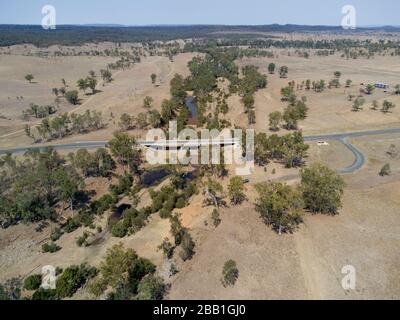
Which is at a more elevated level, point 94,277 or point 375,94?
point 375,94

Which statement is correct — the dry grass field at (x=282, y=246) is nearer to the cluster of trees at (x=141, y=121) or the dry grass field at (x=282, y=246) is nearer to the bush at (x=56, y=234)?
the bush at (x=56, y=234)

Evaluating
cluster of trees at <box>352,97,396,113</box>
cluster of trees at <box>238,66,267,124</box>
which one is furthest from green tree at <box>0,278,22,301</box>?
cluster of trees at <box>352,97,396,113</box>

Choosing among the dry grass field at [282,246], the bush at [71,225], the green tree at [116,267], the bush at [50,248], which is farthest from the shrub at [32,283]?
the bush at [71,225]

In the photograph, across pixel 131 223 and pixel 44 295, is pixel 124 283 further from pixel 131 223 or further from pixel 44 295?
pixel 131 223

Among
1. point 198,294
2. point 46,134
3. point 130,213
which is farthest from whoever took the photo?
point 46,134
